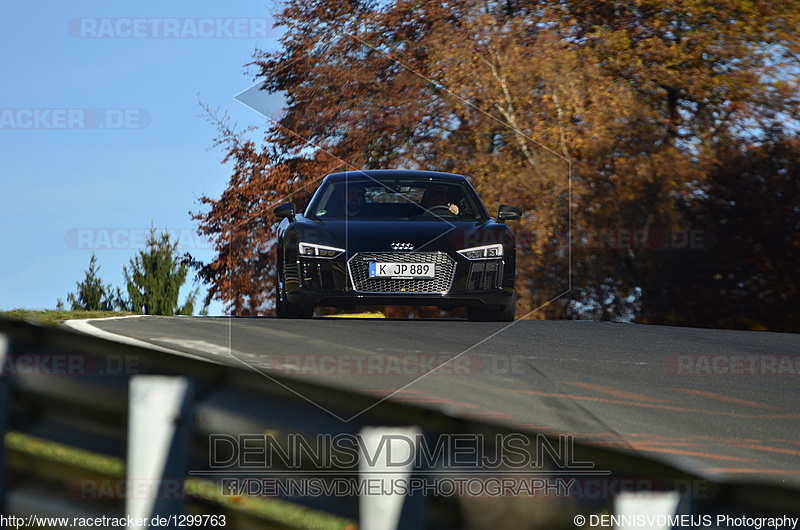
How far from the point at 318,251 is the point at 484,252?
1.63m

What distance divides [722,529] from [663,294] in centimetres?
1418

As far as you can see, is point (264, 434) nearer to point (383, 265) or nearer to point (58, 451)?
point (58, 451)

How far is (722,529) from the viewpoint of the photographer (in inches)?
89.7

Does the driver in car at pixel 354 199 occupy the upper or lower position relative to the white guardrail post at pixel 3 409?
upper

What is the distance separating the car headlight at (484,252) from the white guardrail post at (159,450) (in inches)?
225

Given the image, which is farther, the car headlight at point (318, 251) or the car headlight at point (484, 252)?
the car headlight at point (484, 252)

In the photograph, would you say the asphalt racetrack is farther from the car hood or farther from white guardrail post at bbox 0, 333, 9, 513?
white guardrail post at bbox 0, 333, 9, 513

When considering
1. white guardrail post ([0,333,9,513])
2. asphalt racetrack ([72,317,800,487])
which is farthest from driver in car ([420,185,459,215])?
white guardrail post ([0,333,9,513])

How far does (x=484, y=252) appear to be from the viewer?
27.9ft

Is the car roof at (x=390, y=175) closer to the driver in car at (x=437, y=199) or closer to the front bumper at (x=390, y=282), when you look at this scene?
the driver in car at (x=437, y=199)

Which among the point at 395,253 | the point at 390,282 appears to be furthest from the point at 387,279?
the point at 395,253

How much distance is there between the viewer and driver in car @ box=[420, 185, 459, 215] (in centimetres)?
914

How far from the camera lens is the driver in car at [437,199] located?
914 cm

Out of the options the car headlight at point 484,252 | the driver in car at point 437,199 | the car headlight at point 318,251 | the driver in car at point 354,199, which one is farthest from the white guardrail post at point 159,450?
the driver in car at point 437,199
